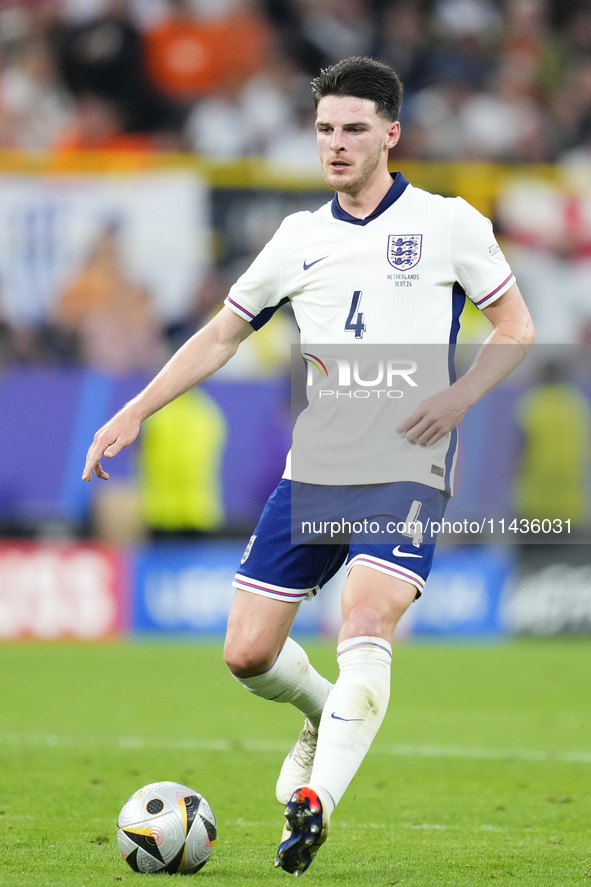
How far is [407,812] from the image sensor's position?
5.83m

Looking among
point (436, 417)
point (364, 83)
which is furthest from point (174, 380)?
point (364, 83)

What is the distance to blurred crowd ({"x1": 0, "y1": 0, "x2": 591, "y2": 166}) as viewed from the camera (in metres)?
16.4

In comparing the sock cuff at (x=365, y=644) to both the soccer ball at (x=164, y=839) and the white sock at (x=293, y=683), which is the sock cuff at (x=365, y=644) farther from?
the soccer ball at (x=164, y=839)

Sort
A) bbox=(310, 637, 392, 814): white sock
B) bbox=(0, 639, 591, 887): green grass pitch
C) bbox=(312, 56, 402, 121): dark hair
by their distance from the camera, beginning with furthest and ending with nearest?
bbox=(0, 639, 591, 887): green grass pitch → bbox=(312, 56, 402, 121): dark hair → bbox=(310, 637, 392, 814): white sock

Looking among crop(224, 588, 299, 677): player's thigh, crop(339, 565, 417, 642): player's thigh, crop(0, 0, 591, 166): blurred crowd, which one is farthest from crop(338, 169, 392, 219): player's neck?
crop(0, 0, 591, 166): blurred crowd

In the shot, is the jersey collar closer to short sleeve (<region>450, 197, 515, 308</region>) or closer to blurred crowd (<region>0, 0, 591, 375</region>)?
short sleeve (<region>450, 197, 515, 308</region>)

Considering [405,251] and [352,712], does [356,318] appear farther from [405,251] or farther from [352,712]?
[352,712]

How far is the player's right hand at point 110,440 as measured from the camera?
15.0 feet

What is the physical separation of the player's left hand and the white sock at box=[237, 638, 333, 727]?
1.00 meters

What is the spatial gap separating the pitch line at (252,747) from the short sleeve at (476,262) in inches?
138

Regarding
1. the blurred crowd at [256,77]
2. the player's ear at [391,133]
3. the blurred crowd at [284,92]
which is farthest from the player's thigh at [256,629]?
the blurred crowd at [256,77]

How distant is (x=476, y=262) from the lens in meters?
4.58

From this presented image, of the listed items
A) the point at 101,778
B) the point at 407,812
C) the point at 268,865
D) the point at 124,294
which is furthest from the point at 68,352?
the point at 268,865

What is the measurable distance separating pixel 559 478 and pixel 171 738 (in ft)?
21.9
